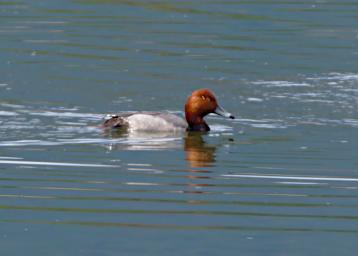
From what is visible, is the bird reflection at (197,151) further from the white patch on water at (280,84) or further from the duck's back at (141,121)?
the white patch on water at (280,84)

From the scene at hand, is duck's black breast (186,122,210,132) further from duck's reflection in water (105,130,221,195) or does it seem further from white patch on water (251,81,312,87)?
white patch on water (251,81,312,87)

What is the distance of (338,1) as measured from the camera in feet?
99.5

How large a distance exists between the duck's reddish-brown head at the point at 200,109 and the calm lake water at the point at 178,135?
0.79ft

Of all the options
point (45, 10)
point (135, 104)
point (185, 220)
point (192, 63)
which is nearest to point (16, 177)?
point (185, 220)

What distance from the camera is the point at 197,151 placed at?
1498 centimetres

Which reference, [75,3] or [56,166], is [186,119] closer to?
[56,166]

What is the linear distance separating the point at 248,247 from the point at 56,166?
150 inches

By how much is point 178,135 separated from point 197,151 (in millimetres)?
1270

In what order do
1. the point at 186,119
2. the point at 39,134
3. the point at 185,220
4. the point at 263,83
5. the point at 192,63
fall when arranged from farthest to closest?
the point at 192,63, the point at 263,83, the point at 186,119, the point at 39,134, the point at 185,220

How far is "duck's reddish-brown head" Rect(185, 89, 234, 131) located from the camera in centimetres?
1655

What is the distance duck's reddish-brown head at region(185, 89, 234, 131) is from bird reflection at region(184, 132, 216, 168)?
0.69 feet

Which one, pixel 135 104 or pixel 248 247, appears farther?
pixel 135 104

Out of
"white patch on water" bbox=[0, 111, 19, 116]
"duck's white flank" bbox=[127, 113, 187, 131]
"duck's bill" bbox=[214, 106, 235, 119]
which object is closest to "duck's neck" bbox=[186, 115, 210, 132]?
"duck's bill" bbox=[214, 106, 235, 119]

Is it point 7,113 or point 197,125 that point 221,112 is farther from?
point 7,113
